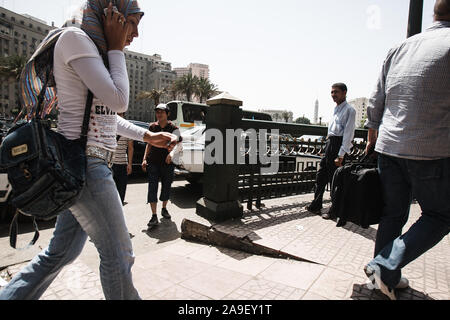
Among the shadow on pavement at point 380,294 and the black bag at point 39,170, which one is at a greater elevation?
the black bag at point 39,170

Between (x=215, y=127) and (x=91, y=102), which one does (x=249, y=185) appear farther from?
(x=91, y=102)

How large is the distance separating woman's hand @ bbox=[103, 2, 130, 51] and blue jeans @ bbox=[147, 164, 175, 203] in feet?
10.5

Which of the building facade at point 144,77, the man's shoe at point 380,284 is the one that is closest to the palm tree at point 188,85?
the man's shoe at point 380,284

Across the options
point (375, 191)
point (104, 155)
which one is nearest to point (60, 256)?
point (104, 155)

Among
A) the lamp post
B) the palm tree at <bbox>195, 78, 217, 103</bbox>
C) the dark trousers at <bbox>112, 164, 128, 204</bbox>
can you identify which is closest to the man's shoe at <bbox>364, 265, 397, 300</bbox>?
the dark trousers at <bbox>112, 164, 128, 204</bbox>

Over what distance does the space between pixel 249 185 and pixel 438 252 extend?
8.10 feet

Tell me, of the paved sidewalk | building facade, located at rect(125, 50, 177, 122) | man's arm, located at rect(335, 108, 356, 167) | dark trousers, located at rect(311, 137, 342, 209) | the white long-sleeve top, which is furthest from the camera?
building facade, located at rect(125, 50, 177, 122)

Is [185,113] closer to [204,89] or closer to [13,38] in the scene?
[204,89]

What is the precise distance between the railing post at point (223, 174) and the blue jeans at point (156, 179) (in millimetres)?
1017

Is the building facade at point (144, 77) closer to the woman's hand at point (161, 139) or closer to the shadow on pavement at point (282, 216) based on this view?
the shadow on pavement at point (282, 216)

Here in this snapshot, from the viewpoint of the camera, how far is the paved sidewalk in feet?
7.04

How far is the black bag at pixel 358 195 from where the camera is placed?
6.77 feet

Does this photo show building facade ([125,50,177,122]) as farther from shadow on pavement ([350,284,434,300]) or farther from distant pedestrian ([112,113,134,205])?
shadow on pavement ([350,284,434,300])

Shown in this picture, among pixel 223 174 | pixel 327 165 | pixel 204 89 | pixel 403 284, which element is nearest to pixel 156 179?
pixel 223 174
